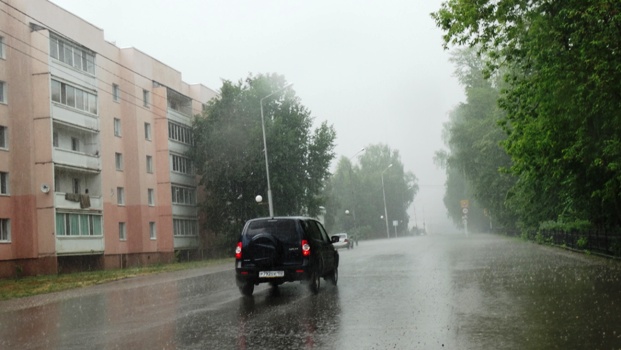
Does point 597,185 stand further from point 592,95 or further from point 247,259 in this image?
point 247,259

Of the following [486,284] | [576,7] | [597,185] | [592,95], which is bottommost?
[486,284]

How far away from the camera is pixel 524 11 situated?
1827cm

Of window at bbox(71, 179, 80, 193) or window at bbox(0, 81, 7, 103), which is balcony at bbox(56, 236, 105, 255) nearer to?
window at bbox(71, 179, 80, 193)

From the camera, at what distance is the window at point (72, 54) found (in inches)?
1575

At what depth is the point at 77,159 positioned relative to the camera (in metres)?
41.4

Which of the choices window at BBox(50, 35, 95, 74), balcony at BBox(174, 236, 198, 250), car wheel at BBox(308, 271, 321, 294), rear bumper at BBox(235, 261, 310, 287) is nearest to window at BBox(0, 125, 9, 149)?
window at BBox(50, 35, 95, 74)

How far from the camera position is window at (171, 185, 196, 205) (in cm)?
5612

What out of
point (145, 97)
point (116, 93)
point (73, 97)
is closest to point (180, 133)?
point (145, 97)

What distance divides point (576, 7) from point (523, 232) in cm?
3224

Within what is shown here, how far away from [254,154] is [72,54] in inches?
638

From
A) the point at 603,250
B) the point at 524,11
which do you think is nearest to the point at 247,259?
the point at 524,11

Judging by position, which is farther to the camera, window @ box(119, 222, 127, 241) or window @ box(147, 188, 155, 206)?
window @ box(147, 188, 155, 206)

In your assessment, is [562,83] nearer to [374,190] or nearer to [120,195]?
[120,195]

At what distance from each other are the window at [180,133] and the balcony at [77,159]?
12.0m
